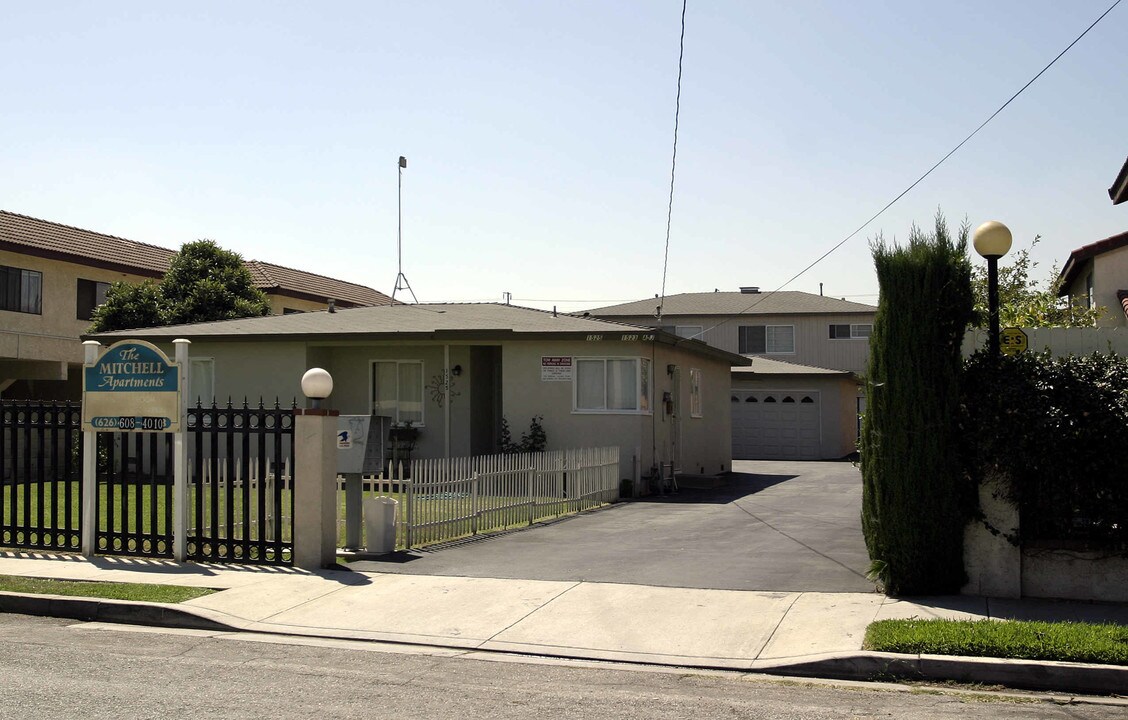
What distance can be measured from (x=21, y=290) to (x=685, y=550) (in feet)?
77.6

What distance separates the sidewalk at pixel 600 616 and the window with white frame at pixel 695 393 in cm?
1602

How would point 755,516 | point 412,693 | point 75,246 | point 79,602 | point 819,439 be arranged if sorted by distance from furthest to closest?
1. point 819,439
2. point 75,246
3. point 755,516
4. point 79,602
5. point 412,693

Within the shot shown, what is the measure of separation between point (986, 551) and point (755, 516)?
740 cm

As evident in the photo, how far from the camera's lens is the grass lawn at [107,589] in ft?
33.7

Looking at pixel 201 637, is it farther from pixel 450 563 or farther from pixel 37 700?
pixel 450 563

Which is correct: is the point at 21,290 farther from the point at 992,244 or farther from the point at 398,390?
the point at 992,244

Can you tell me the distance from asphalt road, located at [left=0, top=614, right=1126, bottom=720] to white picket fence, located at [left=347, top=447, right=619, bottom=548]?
193 inches

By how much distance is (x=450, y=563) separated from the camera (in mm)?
12367

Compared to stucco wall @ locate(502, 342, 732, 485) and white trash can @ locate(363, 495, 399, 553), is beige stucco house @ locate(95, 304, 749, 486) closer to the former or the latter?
stucco wall @ locate(502, 342, 732, 485)

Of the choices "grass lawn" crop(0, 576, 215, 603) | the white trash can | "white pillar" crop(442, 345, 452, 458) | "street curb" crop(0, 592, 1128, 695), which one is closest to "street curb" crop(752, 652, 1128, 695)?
"street curb" crop(0, 592, 1128, 695)

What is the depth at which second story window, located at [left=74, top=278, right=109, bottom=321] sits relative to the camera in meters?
32.2

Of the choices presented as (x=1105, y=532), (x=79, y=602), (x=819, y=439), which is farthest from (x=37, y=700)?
(x=819, y=439)

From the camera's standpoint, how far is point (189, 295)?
105ft

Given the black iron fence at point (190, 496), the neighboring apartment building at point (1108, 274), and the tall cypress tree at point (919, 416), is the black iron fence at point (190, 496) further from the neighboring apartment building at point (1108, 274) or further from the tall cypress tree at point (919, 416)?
the neighboring apartment building at point (1108, 274)
